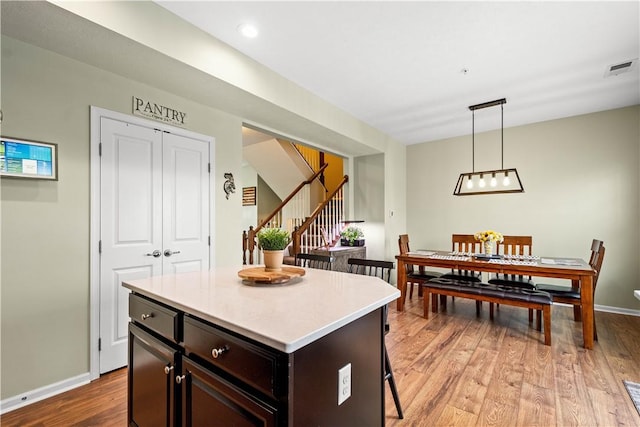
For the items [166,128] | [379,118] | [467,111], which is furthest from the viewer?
[379,118]

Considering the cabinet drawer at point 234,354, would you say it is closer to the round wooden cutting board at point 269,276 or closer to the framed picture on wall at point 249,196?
the round wooden cutting board at point 269,276

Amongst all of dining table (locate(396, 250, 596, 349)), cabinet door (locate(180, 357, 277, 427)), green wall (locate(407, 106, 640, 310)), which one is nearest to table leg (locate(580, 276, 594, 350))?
dining table (locate(396, 250, 596, 349))

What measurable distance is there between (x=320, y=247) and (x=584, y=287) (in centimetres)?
361

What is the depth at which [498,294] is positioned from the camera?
3.29 meters

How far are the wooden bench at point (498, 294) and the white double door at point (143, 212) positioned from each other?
2.77 m

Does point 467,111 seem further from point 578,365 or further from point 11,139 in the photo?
point 11,139

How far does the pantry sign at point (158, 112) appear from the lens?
2664 millimetres

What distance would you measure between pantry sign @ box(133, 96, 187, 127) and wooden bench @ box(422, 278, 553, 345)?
3414 mm

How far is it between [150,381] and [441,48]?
327 centimetres

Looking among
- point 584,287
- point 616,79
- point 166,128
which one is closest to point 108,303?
point 166,128

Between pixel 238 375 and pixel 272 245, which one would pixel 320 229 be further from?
pixel 238 375

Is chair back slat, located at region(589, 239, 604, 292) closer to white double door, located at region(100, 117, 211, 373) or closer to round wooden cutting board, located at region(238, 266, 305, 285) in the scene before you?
round wooden cutting board, located at region(238, 266, 305, 285)

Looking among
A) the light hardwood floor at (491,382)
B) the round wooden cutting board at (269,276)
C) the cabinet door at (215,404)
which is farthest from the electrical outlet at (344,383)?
the light hardwood floor at (491,382)

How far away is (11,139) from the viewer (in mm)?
2010
